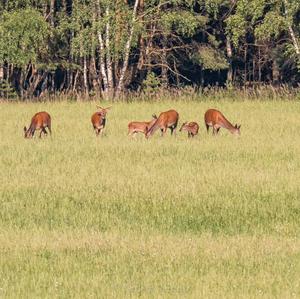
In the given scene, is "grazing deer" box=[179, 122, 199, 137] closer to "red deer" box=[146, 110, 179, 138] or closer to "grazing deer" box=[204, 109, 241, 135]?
"red deer" box=[146, 110, 179, 138]

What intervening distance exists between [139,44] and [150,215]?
124 feet

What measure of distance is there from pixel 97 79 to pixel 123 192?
115ft

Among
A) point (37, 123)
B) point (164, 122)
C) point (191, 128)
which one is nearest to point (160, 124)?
point (164, 122)

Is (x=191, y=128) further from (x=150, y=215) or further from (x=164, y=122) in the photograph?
(x=150, y=215)

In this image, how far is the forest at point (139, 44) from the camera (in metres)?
47.6

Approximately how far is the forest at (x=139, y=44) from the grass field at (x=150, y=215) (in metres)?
17.4

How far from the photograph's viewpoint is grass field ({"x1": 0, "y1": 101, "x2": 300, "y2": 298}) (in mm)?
12531

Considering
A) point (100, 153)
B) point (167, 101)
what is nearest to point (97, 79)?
point (167, 101)

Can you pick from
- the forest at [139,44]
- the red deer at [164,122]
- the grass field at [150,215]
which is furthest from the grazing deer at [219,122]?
the forest at [139,44]

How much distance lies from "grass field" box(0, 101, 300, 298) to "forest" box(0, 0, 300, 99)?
17385mm

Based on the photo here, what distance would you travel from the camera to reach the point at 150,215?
17.3 metres

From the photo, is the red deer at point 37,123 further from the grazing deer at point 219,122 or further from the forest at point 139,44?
the forest at point 139,44

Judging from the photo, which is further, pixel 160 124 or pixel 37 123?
pixel 37 123

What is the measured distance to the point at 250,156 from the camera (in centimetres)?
2466
